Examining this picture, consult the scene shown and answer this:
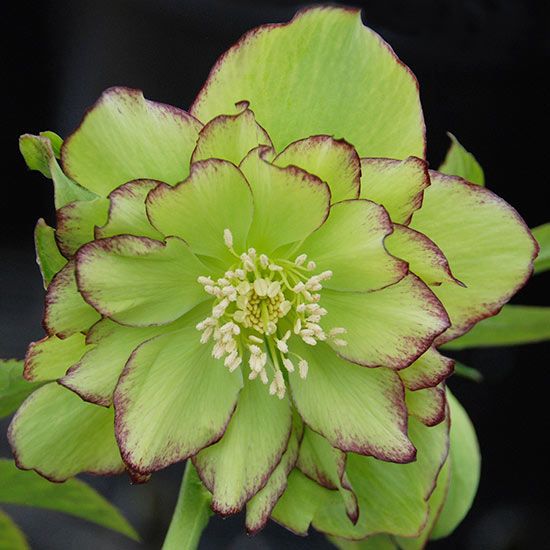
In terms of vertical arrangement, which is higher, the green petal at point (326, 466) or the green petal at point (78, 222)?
the green petal at point (78, 222)

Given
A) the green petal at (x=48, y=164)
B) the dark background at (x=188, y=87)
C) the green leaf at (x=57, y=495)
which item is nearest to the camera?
the green petal at (x=48, y=164)

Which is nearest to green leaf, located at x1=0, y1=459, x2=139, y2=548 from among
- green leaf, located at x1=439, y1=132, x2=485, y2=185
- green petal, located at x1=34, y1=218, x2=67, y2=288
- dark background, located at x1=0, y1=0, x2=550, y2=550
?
green petal, located at x1=34, y1=218, x2=67, y2=288

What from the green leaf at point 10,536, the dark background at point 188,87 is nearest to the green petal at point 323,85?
the green leaf at point 10,536

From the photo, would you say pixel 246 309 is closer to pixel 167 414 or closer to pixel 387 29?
pixel 167 414

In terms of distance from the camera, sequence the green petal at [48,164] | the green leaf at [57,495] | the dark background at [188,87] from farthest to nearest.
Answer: the dark background at [188,87] < the green leaf at [57,495] < the green petal at [48,164]

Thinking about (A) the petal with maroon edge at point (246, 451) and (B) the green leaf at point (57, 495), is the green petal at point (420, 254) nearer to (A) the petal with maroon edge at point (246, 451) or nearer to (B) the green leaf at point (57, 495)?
(A) the petal with maroon edge at point (246, 451)

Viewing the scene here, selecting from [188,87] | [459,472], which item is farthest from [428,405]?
[188,87]

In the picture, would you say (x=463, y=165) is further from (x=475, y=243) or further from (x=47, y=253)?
(x=47, y=253)
